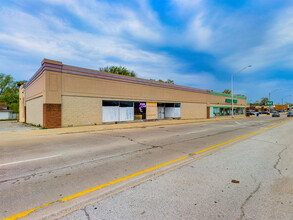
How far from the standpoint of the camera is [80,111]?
57.0 ft

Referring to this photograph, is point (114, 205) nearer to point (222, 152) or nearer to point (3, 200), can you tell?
point (3, 200)

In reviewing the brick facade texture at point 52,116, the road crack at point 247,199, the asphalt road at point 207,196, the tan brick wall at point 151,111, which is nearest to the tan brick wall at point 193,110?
the tan brick wall at point 151,111

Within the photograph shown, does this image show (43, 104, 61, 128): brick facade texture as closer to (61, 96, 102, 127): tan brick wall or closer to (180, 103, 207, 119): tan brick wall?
(61, 96, 102, 127): tan brick wall

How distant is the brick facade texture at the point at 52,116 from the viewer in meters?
15.2

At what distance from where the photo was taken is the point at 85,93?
58.2ft

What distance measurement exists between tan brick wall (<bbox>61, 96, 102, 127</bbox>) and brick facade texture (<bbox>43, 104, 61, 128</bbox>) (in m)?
0.39

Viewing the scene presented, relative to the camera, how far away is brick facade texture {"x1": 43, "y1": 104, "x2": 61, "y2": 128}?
49.9 feet

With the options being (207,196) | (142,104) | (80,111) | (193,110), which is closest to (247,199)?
(207,196)

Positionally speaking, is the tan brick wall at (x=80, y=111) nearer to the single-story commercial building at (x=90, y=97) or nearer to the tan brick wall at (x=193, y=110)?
the single-story commercial building at (x=90, y=97)

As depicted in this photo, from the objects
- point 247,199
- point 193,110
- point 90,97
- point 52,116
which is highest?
point 90,97

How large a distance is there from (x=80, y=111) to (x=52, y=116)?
272 cm

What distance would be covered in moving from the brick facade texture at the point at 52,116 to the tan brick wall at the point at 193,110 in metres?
21.3

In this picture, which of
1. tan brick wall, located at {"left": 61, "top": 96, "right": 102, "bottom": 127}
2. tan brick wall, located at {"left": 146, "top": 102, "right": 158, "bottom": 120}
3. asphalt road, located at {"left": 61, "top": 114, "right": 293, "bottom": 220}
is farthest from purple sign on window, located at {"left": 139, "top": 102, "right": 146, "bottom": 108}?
asphalt road, located at {"left": 61, "top": 114, "right": 293, "bottom": 220}

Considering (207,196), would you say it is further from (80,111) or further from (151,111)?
(151,111)
